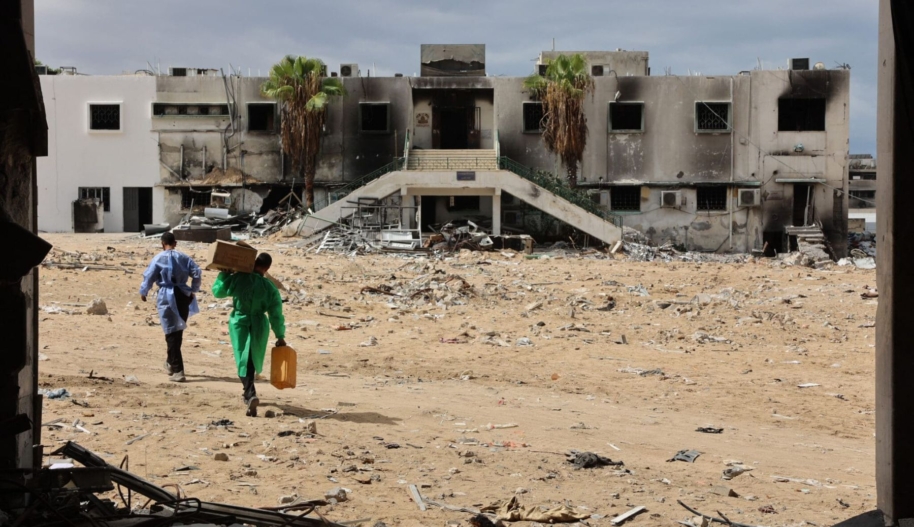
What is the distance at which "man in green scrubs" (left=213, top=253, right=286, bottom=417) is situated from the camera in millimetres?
8758

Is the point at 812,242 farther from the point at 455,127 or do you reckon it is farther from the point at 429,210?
the point at 455,127

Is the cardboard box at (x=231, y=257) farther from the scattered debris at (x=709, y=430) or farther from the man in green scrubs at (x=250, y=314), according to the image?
the scattered debris at (x=709, y=430)

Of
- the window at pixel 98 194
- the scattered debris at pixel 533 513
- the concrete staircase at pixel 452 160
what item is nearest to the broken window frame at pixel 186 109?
the window at pixel 98 194

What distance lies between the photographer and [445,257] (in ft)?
91.5

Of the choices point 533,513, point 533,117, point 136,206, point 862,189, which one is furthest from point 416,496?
point 862,189

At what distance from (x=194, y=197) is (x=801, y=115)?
22.4 m

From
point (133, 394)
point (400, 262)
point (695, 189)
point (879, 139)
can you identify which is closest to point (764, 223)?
point (695, 189)

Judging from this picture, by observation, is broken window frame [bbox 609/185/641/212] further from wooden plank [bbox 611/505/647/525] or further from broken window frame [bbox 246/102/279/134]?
wooden plank [bbox 611/505/647/525]

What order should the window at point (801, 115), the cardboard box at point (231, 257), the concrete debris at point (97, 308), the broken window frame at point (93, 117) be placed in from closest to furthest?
the cardboard box at point (231, 257), the concrete debris at point (97, 308), the window at point (801, 115), the broken window frame at point (93, 117)

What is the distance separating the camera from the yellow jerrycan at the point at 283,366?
861 centimetres

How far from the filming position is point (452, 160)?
33375 mm

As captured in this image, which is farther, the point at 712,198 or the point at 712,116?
the point at 712,198

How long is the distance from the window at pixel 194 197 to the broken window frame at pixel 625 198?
578 inches

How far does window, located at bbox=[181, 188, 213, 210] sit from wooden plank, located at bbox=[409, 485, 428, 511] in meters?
30.3
